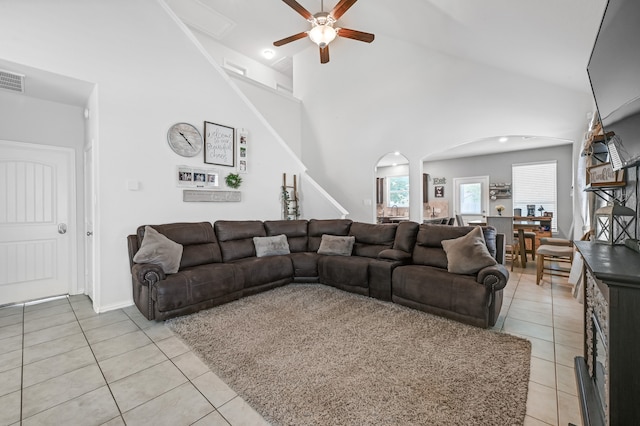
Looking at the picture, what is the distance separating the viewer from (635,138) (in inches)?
54.9

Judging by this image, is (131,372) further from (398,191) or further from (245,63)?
(398,191)

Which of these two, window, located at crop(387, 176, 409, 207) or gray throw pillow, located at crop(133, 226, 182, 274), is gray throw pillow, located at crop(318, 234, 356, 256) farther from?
window, located at crop(387, 176, 409, 207)

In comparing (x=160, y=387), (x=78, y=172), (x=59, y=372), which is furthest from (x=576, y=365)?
(x=78, y=172)

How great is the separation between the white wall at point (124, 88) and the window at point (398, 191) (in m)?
6.73

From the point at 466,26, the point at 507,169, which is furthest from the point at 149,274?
the point at 507,169

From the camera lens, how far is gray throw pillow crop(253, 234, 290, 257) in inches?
159

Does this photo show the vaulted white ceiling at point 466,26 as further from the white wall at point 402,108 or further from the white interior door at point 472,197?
the white interior door at point 472,197

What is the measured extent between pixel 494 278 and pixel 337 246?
2094 mm

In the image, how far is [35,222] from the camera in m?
3.49

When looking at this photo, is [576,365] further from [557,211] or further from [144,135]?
[557,211]

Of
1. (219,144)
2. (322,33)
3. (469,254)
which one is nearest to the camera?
(469,254)

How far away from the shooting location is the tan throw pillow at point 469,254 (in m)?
2.78

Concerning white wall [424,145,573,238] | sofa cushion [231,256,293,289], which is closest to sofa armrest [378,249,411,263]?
sofa cushion [231,256,293,289]

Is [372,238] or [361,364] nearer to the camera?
[361,364]
